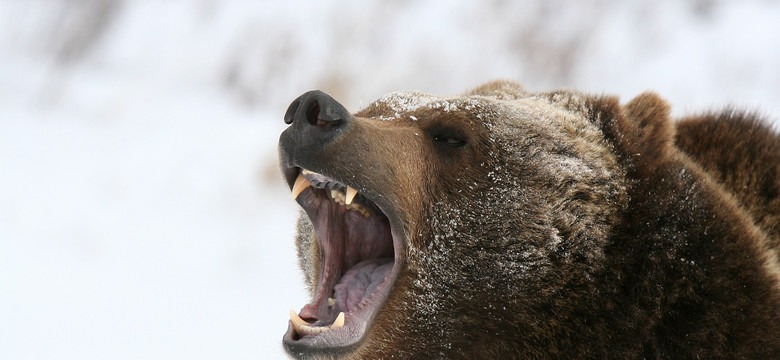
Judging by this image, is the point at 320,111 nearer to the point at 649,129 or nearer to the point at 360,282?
the point at 360,282

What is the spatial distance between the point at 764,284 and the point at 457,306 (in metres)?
1.13

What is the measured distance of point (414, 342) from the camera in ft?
9.53

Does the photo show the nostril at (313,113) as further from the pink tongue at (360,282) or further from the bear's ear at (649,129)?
the bear's ear at (649,129)

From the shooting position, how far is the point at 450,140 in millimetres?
3080

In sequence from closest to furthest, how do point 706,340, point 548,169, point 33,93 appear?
point 706,340 → point 548,169 → point 33,93

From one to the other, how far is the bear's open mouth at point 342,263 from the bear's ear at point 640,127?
39.4 inches

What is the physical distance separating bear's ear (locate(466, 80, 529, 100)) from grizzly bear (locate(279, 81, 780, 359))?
63 cm

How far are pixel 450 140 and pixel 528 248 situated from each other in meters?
0.54

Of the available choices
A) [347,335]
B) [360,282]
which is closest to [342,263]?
[360,282]

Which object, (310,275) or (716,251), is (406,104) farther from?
(716,251)

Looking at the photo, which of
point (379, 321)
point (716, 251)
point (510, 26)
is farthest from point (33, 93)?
point (716, 251)

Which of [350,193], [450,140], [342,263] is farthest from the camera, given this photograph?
[342,263]

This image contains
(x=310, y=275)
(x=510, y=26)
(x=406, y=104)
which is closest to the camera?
(x=406, y=104)

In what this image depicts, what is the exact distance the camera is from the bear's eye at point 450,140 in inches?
121
